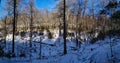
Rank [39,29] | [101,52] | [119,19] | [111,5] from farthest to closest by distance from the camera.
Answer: [39,29] → [101,52] → [111,5] → [119,19]

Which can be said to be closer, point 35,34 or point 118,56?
point 118,56

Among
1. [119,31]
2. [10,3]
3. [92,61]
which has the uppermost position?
[10,3]

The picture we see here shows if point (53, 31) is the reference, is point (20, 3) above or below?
above

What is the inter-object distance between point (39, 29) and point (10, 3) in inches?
1456

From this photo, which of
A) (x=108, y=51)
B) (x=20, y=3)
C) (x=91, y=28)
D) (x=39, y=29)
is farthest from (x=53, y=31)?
(x=108, y=51)

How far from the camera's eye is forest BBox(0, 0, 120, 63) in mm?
19203

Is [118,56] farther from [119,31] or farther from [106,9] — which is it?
[106,9]

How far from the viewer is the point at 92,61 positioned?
18.8 m

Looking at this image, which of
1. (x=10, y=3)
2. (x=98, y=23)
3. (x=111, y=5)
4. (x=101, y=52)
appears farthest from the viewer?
(x=98, y=23)

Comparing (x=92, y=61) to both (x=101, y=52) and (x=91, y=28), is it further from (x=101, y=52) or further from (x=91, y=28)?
(x=91, y=28)

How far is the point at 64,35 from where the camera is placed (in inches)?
1201

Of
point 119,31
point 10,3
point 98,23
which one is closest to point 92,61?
point 119,31

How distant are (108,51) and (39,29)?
55.4m

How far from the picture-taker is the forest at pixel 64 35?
19.2m
